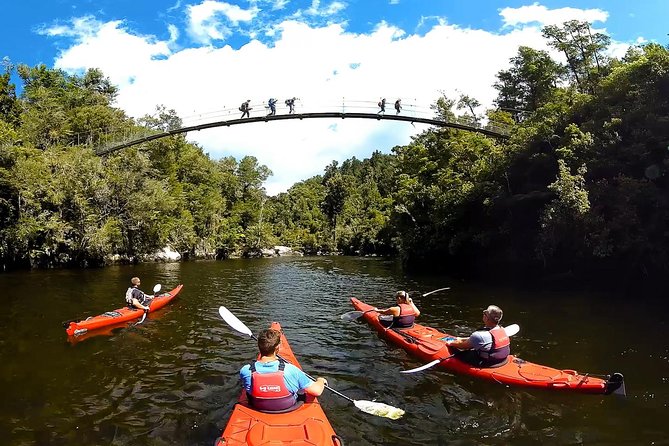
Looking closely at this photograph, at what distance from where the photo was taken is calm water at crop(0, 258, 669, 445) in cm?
592

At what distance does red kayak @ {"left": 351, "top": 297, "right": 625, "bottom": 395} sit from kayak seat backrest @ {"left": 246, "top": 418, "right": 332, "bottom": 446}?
380cm

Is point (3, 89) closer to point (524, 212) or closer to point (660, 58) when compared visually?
point (524, 212)

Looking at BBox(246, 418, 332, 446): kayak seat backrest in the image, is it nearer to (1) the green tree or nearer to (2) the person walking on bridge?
(2) the person walking on bridge

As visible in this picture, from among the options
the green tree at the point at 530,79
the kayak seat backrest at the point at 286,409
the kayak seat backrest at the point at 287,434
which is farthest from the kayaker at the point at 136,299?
the green tree at the point at 530,79

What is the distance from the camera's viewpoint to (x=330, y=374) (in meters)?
8.34

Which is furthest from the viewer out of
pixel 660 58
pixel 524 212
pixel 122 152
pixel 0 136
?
pixel 122 152

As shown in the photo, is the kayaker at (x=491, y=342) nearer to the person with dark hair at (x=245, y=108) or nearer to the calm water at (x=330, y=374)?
the calm water at (x=330, y=374)

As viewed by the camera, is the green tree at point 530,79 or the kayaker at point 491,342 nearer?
the kayaker at point 491,342

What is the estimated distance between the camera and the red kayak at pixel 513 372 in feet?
21.9

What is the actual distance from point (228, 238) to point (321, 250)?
2077 centimetres

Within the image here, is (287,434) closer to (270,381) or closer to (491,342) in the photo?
(270,381)

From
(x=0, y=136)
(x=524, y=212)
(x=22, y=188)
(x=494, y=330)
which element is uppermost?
(x=0, y=136)

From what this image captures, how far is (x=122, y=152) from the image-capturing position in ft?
113

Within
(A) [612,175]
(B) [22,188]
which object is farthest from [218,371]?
(B) [22,188]
